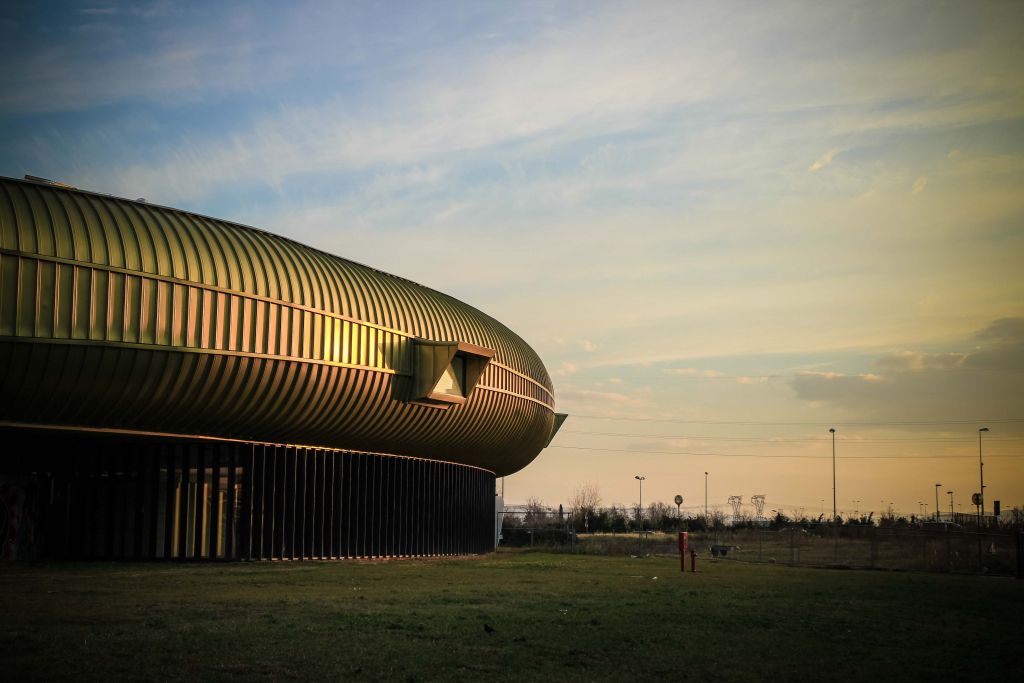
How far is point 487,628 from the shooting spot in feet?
53.4

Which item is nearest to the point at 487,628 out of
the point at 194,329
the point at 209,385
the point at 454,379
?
the point at 194,329

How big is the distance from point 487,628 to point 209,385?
2077 cm

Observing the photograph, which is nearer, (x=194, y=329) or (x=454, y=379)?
(x=194, y=329)

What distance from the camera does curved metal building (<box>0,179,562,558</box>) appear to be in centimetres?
3105

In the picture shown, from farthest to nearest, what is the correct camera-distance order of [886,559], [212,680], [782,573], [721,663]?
1. [886,559]
2. [782,573]
3. [721,663]
4. [212,680]

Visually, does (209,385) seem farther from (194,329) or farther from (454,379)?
(454,379)

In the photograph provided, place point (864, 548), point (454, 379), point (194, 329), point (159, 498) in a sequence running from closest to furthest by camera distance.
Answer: point (194, 329), point (159, 498), point (454, 379), point (864, 548)

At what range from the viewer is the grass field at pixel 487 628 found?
1310 cm

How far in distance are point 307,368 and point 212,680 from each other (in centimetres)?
2564

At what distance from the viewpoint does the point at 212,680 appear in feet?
38.0

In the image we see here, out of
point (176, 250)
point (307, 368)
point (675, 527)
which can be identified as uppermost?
point (176, 250)

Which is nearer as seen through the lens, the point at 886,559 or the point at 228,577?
the point at 228,577

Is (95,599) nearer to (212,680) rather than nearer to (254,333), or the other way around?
(212,680)

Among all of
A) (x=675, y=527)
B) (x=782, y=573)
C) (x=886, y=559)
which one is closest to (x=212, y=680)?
(x=782, y=573)
